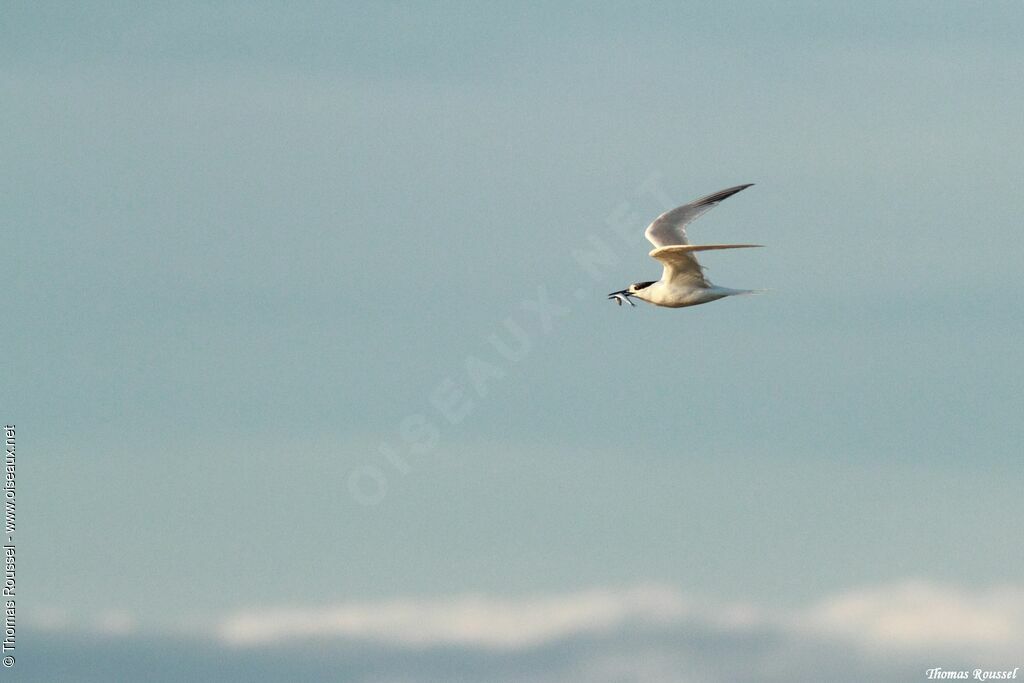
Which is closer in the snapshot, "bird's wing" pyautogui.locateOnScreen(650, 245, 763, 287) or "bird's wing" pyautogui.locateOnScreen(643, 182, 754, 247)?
"bird's wing" pyautogui.locateOnScreen(650, 245, 763, 287)

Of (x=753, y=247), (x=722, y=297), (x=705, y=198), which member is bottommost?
(x=753, y=247)

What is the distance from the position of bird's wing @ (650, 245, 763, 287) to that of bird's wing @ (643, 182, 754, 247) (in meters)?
1.46

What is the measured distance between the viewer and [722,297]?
203ft

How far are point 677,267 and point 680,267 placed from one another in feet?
0.35

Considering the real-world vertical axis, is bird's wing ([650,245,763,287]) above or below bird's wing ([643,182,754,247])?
below

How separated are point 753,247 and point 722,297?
1036 cm

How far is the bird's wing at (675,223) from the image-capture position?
64062 mm

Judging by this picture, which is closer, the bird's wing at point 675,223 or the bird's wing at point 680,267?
the bird's wing at point 680,267

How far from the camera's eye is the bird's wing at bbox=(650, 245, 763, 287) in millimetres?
61656

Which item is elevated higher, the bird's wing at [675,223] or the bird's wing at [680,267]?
the bird's wing at [675,223]

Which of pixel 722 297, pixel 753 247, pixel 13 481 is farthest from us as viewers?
pixel 13 481

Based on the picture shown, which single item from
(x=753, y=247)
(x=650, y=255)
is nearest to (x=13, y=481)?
(x=650, y=255)

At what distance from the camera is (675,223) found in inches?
2530

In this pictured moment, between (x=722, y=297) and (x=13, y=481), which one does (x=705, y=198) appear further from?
(x=13, y=481)
